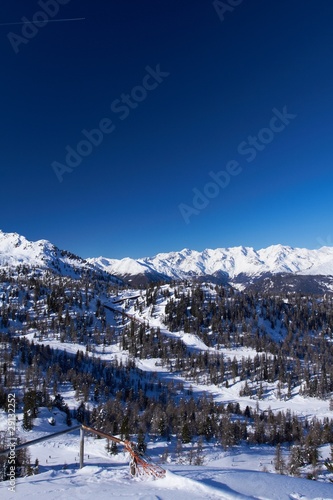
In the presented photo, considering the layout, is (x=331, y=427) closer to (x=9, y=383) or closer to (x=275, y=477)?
(x=9, y=383)

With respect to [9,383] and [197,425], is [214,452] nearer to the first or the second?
[197,425]

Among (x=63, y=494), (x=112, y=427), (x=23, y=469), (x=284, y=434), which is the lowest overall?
(x=284, y=434)

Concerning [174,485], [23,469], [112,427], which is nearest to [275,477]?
[174,485]

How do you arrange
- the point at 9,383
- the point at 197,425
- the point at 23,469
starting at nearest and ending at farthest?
the point at 23,469, the point at 197,425, the point at 9,383

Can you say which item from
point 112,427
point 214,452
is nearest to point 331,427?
point 214,452

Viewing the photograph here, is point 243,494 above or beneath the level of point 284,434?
above

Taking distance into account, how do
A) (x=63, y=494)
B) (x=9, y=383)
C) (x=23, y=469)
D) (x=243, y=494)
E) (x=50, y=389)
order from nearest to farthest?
(x=243, y=494) → (x=63, y=494) → (x=23, y=469) → (x=9, y=383) → (x=50, y=389)

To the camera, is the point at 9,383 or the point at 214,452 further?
the point at 9,383

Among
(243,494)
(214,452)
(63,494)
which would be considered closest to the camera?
(243,494)

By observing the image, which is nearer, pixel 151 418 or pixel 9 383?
pixel 151 418
